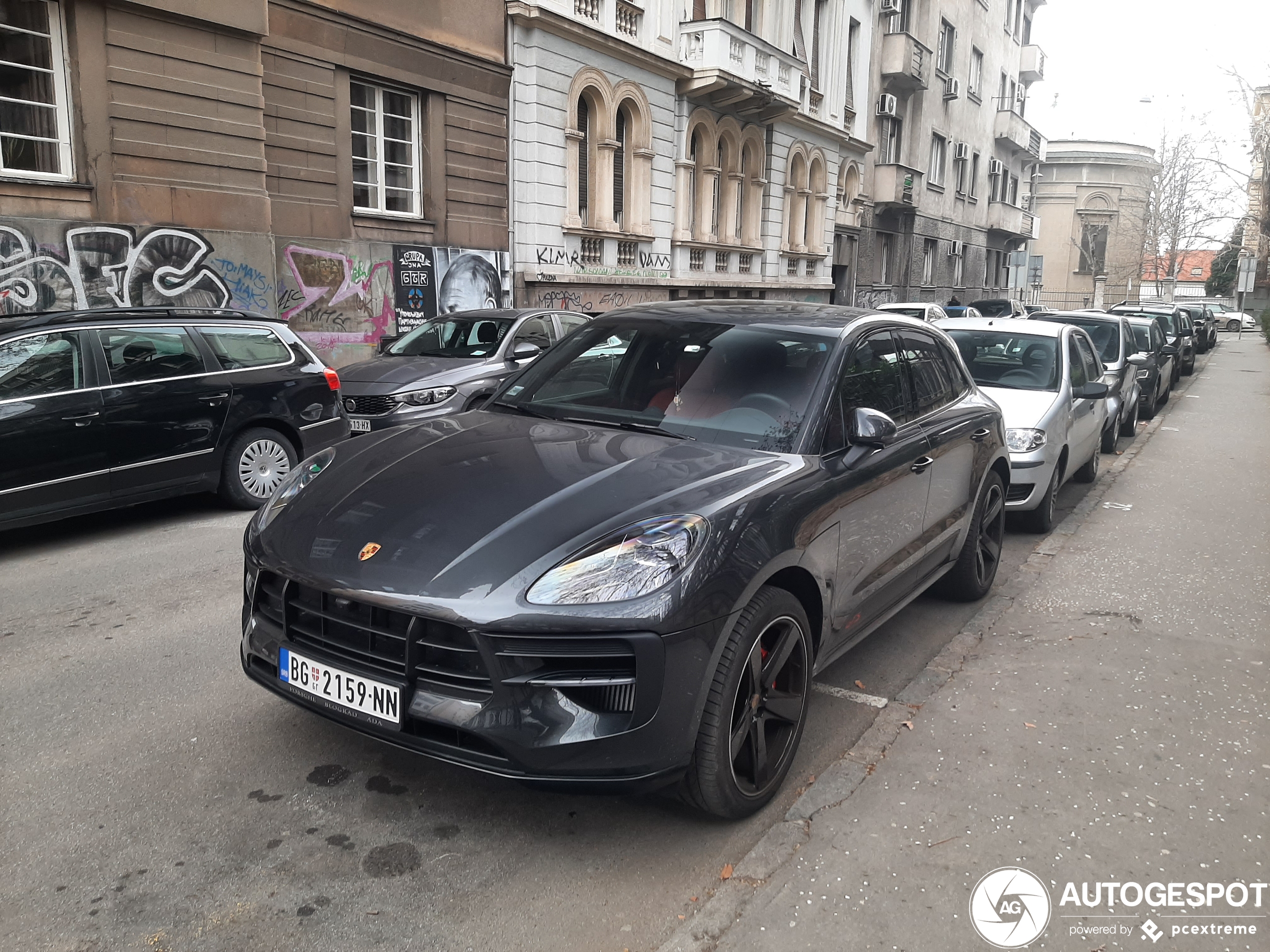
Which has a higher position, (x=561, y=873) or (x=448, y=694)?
(x=448, y=694)

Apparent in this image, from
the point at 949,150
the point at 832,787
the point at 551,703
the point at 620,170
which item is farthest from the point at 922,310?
the point at 949,150

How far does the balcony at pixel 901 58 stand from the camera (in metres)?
32.4


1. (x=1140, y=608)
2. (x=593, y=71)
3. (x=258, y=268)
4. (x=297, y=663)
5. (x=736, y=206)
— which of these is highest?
(x=593, y=71)

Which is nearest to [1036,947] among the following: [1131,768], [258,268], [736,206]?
[1131,768]

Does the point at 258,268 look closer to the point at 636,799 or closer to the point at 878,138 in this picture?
the point at 636,799

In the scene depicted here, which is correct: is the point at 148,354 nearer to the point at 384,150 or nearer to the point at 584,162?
the point at 384,150

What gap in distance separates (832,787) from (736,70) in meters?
20.9

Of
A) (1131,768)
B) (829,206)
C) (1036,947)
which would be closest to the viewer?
(1036,947)

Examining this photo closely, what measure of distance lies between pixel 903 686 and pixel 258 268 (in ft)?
37.4

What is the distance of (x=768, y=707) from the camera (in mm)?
3393

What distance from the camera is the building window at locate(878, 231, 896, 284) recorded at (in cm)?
3541

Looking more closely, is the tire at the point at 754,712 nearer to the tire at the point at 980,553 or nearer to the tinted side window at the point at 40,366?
the tire at the point at 980,553

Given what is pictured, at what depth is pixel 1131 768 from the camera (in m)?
3.81

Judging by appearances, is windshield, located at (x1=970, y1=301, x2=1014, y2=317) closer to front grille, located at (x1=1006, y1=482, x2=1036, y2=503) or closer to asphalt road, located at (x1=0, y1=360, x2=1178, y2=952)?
front grille, located at (x1=1006, y1=482, x2=1036, y2=503)
